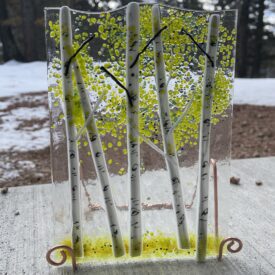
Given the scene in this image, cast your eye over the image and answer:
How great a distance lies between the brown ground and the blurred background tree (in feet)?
2.31

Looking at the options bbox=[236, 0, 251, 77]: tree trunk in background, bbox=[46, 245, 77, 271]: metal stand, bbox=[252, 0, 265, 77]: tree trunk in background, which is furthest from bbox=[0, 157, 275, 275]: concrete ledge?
bbox=[252, 0, 265, 77]: tree trunk in background

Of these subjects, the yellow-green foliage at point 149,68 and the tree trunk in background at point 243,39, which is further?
the tree trunk in background at point 243,39


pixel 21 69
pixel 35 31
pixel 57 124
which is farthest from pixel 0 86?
pixel 57 124

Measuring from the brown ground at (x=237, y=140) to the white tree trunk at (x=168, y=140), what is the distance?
1860 mm

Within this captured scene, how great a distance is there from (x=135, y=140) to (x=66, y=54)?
372mm

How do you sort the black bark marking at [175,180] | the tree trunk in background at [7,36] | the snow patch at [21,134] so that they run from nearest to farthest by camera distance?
the black bark marking at [175,180] → the snow patch at [21,134] → the tree trunk in background at [7,36]

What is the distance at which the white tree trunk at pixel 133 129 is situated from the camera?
1.34 meters

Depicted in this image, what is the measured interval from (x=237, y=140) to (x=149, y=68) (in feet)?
8.73

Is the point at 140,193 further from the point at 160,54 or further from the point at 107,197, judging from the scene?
the point at 160,54

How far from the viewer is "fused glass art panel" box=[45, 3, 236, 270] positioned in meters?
1.38

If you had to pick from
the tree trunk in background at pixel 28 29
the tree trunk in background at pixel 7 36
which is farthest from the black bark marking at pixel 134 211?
the tree trunk in background at pixel 7 36

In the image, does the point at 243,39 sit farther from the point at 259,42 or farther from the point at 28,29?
the point at 28,29

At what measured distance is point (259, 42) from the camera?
18.5ft

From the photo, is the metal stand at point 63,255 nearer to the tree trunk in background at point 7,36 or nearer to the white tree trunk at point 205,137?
the white tree trunk at point 205,137
